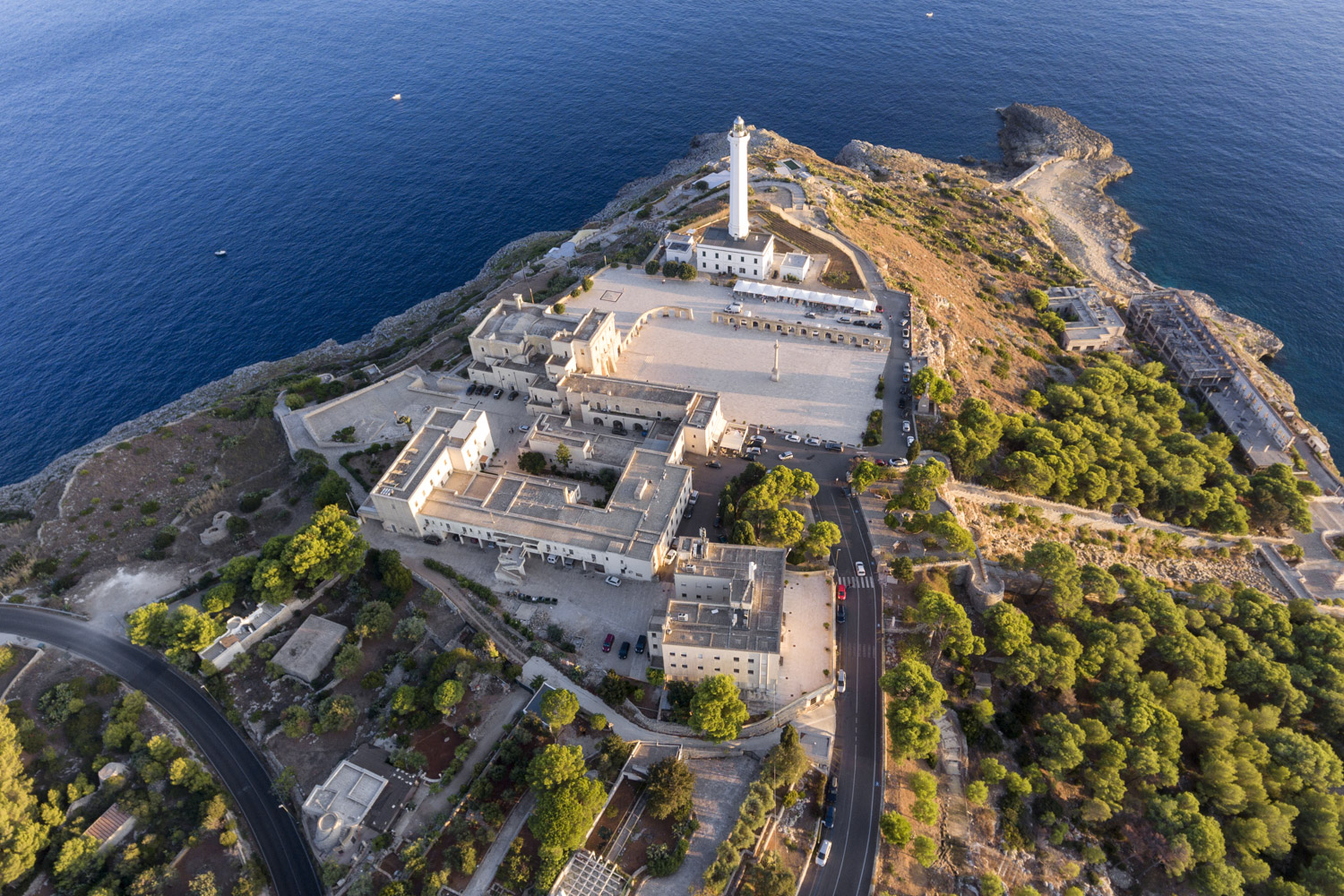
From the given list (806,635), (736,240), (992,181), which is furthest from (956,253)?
(806,635)

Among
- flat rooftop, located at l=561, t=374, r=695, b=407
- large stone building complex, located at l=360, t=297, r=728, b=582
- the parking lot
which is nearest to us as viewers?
the parking lot

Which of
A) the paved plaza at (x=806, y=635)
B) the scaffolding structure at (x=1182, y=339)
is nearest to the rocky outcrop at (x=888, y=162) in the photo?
the scaffolding structure at (x=1182, y=339)

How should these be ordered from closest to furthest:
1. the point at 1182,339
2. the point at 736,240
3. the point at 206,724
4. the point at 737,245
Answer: the point at 206,724, the point at 737,245, the point at 736,240, the point at 1182,339

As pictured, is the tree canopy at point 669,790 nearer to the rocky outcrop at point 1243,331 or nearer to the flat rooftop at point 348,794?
the flat rooftop at point 348,794

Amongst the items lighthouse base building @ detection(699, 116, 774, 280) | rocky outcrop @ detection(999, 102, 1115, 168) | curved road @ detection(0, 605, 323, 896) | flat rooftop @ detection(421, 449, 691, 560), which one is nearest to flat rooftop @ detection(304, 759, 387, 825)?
curved road @ detection(0, 605, 323, 896)

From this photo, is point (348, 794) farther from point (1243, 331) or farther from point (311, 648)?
point (1243, 331)

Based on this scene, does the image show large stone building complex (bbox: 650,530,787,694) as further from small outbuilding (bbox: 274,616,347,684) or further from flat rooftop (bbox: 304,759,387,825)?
small outbuilding (bbox: 274,616,347,684)

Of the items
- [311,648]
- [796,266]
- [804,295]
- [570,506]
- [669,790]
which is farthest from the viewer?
[796,266]
